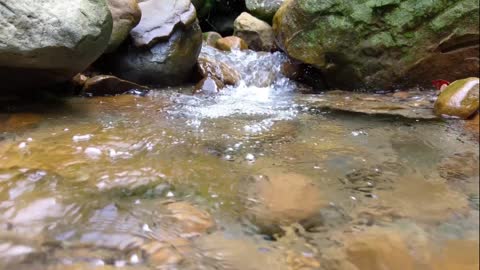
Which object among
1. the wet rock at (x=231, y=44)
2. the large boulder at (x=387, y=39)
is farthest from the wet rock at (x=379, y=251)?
the wet rock at (x=231, y=44)

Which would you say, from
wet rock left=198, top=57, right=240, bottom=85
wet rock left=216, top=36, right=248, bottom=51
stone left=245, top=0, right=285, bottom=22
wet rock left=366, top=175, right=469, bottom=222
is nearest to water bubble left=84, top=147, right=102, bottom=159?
wet rock left=366, top=175, right=469, bottom=222

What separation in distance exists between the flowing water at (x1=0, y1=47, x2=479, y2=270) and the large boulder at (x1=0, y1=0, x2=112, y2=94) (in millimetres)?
340

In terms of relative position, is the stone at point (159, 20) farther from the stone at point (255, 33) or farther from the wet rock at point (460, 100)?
the wet rock at point (460, 100)

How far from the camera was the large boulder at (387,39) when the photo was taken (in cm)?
497

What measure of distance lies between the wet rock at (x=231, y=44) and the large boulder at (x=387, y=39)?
79.9 inches

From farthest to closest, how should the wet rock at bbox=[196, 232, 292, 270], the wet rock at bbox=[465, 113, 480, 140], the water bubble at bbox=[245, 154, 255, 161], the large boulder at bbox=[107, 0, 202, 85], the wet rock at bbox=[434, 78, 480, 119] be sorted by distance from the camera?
the large boulder at bbox=[107, 0, 202, 85]
the wet rock at bbox=[434, 78, 480, 119]
the water bubble at bbox=[245, 154, 255, 161]
the wet rock at bbox=[465, 113, 480, 140]
the wet rock at bbox=[196, 232, 292, 270]

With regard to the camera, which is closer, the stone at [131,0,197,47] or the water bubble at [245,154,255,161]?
the water bubble at [245,154,255,161]

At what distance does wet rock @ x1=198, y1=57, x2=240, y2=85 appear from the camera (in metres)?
5.76

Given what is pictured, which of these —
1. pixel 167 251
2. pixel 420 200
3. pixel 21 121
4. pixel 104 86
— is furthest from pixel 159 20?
pixel 420 200

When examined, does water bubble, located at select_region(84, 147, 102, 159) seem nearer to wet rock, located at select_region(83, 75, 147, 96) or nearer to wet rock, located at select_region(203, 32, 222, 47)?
wet rock, located at select_region(83, 75, 147, 96)

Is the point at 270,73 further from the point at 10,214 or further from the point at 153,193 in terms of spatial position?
the point at 10,214

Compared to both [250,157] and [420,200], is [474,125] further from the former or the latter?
[250,157]

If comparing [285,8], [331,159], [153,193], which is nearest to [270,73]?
[285,8]

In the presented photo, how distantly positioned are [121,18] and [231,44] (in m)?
2.89
